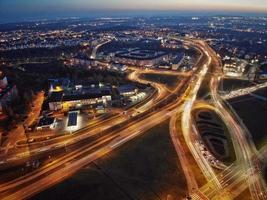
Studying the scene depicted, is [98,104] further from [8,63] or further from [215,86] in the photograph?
[8,63]

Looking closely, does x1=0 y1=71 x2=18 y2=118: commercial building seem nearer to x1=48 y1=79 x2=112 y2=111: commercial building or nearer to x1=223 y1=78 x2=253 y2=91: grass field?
x1=48 y1=79 x2=112 y2=111: commercial building

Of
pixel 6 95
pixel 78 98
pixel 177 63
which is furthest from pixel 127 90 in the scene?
pixel 177 63

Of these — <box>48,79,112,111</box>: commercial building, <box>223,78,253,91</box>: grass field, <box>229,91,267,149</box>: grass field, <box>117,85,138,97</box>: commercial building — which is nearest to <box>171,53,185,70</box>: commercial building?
<box>223,78,253,91</box>: grass field

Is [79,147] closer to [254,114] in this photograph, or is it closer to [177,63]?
[254,114]

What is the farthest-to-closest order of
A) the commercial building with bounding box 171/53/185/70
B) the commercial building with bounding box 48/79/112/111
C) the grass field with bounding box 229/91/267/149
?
the commercial building with bounding box 171/53/185/70 < the commercial building with bounding box 48/79/112/111 < the grass field with bounding box 229/91/267/149

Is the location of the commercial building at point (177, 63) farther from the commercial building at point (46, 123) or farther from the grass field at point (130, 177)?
→ the grass field at point (130, 177)

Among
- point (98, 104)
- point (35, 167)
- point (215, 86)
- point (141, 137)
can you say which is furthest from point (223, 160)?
point (215, 86)

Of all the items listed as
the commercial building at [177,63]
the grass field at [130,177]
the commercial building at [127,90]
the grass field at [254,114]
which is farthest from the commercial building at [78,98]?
the commercial building at [177,63]
